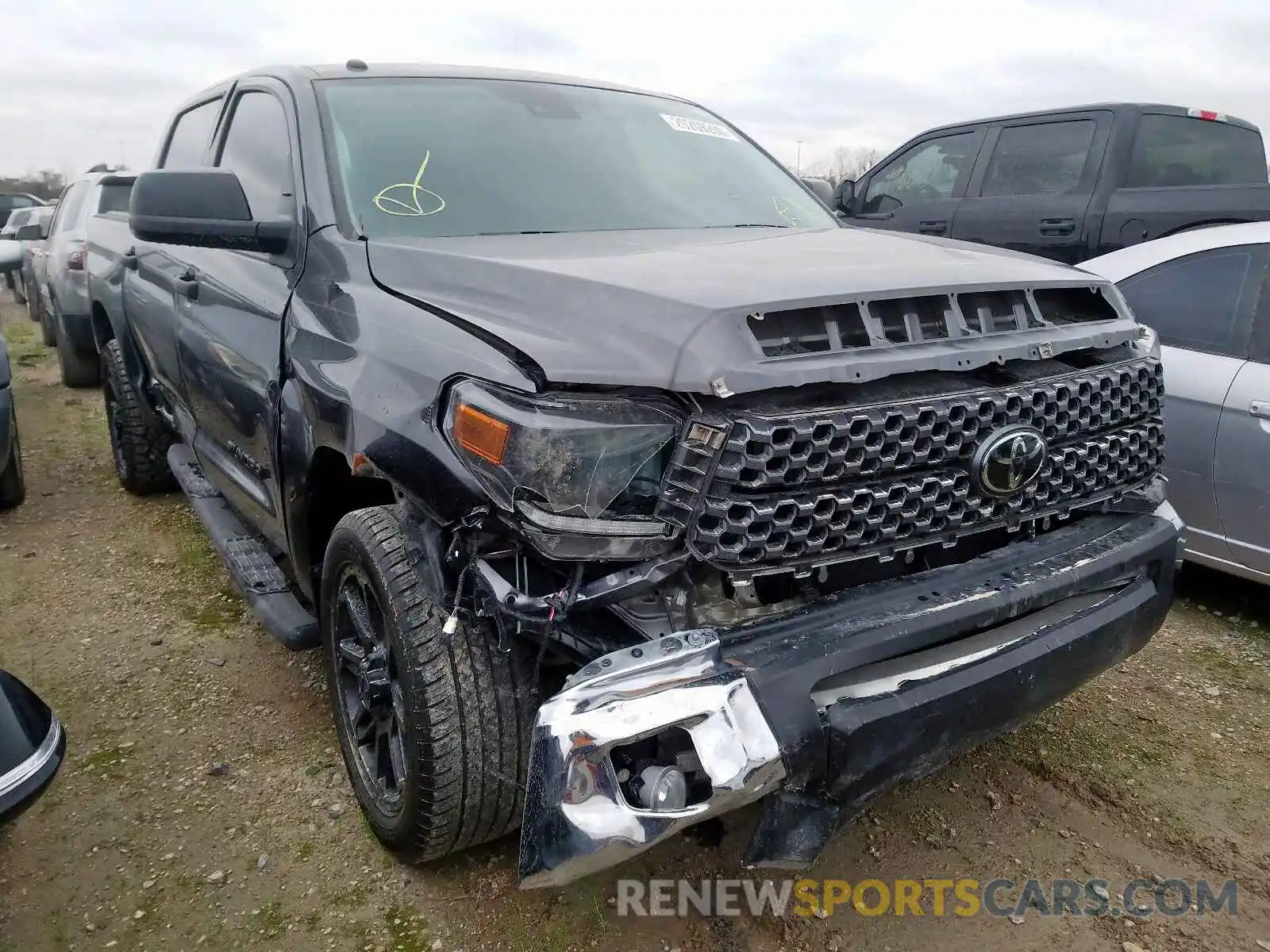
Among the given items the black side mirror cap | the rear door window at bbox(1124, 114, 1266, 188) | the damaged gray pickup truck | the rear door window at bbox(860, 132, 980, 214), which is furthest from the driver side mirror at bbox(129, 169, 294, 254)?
the rear door window at bbox(860, 132, 980, 214)

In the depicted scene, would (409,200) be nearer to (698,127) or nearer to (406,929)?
(698,127)

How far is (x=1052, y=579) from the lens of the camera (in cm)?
212

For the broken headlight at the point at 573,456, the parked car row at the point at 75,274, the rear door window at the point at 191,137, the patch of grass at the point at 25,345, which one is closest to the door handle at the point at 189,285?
the rear door window at the point at 191,137

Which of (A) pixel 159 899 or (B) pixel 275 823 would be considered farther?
(B) pixel 275 823

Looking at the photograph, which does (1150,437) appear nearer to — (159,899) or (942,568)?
(942,568)

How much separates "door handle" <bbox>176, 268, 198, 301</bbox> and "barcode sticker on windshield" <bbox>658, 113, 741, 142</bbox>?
1762mm

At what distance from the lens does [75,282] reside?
26.1 ft

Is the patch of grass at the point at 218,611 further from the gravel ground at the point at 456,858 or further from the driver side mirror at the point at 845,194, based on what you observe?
the driver side mirror at the point at 845,194

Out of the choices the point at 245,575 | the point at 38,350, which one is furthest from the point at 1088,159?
the point at 38,350

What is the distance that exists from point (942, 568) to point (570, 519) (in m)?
0.86

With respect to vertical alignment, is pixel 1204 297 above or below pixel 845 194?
below

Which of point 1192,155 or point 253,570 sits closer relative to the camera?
point 253,570

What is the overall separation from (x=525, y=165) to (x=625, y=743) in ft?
6.23

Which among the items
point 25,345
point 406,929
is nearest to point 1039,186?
point 406,929
